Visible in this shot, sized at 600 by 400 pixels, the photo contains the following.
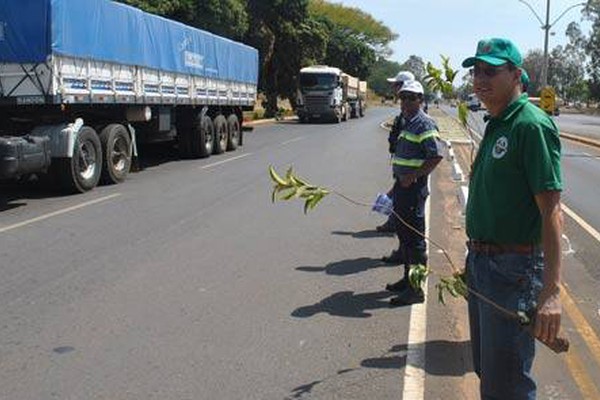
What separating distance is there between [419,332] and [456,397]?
1.25 m

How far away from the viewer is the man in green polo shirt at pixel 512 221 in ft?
10.2

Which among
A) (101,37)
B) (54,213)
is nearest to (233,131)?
(101,37)

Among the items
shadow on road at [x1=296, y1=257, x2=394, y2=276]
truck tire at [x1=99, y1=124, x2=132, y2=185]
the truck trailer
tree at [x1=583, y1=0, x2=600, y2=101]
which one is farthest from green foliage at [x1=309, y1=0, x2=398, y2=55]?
shadow on road at [x1=296, y1=257, x2=394, y2=276]

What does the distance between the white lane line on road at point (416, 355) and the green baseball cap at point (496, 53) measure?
221 cm

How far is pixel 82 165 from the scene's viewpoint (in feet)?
44.8

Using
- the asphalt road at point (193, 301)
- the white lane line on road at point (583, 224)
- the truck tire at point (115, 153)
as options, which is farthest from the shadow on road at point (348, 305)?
the truck tire at point (115, 153)

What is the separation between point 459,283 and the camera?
13.1ft

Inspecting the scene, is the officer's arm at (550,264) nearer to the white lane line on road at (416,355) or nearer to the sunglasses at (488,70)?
the sunglasses at (488,70)

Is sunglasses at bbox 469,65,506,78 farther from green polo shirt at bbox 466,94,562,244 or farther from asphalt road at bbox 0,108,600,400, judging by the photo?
asphalt road at bbox 0,108,600,400

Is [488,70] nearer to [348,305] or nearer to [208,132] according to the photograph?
[348,305]

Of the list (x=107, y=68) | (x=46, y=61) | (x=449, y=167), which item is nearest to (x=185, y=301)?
(x=46, y=61)

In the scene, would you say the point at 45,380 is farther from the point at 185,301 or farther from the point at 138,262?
the point at 138,262

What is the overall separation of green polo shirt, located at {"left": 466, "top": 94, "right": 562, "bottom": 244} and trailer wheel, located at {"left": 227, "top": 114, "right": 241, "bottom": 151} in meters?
20.5

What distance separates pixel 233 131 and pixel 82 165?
1061 cm
